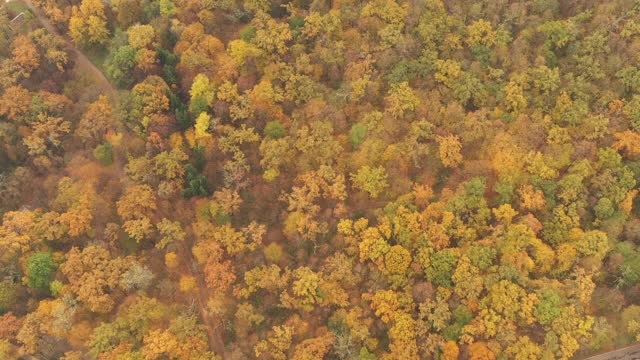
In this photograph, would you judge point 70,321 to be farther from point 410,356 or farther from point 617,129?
point 617,129

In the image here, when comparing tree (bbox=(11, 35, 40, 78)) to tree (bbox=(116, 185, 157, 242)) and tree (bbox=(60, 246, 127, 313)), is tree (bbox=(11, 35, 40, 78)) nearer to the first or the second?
tree (bbox=(116, 185, 157, 242))

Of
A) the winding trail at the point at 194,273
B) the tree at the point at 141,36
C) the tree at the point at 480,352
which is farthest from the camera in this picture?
the tree at the point at 141,36

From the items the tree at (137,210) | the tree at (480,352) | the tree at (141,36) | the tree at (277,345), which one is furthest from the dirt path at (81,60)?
the tree at (480,352)

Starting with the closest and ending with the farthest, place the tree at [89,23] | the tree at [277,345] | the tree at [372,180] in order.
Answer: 1. the tree at [277,345]
2. the tree at [372,180]
3. the tree at [89,23]

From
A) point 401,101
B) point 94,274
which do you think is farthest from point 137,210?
point 401,101

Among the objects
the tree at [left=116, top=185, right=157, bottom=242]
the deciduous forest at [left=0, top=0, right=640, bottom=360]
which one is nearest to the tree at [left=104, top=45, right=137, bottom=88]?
the deciduous forest at [left=0, top=0, right=640, bottom=360]

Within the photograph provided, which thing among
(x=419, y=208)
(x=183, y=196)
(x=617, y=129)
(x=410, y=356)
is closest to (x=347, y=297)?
(x=410, y=356)

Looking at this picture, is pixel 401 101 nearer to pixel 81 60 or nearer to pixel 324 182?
pixel 324 182

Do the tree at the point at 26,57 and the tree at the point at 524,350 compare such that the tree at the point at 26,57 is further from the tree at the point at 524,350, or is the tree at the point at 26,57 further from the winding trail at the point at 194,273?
the tree at the point at 524,350
